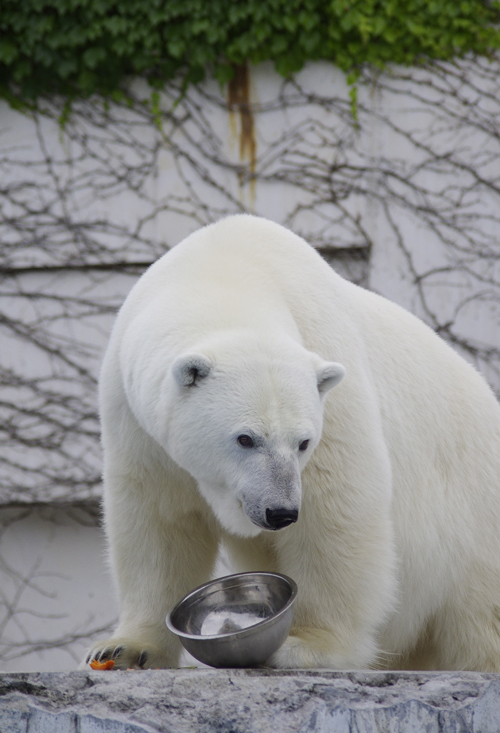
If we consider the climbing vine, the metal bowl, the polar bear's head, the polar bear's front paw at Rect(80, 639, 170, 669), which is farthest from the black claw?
the climbing vine

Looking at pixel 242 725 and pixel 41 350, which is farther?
pixel 41 350

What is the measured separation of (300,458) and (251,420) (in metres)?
0.22

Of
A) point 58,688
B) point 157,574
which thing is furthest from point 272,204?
point 58,688

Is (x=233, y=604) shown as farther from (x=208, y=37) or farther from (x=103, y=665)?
(x=208, y=37)

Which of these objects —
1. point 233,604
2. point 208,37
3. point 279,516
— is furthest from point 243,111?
point 279,516

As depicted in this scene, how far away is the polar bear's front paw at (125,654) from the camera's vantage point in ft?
8.65

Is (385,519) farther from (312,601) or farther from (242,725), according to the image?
(242,725)

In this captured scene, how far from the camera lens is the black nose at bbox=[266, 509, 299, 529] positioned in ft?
6.98

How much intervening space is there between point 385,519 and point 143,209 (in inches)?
141

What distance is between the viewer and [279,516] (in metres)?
2.13

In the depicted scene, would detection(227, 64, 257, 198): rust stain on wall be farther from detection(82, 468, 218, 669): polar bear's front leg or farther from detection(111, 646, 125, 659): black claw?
detection(111, 646, 125, 659): black claw

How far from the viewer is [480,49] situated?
5297 millimetres

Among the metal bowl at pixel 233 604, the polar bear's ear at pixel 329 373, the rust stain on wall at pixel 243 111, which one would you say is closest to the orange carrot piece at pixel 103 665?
the metal bowl at pixel 233 604

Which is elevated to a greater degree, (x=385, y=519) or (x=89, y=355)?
(x=89, y=355)
